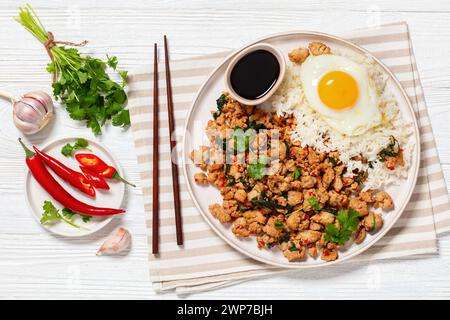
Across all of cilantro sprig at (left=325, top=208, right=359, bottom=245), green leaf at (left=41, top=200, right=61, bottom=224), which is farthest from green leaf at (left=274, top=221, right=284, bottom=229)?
green leaf at (left=41, top=200, right=61, bottom=224)

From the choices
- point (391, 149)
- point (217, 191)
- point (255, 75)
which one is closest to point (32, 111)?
point (217, 191)

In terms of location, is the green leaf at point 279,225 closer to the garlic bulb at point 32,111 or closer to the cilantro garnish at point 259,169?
the cilantro garnish at point 259,169

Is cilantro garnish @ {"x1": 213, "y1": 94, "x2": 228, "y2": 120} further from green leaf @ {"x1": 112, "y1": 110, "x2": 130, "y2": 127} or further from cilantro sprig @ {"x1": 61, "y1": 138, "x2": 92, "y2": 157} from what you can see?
cilantro sprig @ {"x1": 61, "y1": 138, "x2": 92, "y2": 157}

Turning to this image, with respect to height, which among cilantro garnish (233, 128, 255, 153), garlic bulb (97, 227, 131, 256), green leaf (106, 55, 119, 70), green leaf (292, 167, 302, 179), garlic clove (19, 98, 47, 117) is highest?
green leaf (106, 55, 119, 70)

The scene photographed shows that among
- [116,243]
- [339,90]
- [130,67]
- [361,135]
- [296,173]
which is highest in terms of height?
[130,67]

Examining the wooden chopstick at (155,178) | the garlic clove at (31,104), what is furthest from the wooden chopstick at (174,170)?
the garlic clove at (31,104)

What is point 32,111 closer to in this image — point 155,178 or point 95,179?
point 95,179
